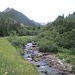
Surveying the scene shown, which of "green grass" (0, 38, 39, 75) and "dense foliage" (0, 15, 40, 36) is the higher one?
"dense foliage" (0, 15, 40, 36)

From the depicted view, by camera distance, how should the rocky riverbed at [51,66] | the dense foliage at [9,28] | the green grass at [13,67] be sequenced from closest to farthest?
the green grass at [13,67], the rocky riverbed at [51,66], the dense foliage at [9,28]

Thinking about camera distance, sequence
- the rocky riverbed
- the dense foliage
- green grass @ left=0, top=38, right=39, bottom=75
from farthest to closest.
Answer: the dense foliage
the rocky riverbed
green grass @ left=0, top=38, right=39, bottom=75

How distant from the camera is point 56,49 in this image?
77.6 metres

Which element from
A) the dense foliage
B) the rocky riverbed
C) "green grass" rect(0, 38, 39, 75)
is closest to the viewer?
"green grass" rect(0, 38, 39, 75)

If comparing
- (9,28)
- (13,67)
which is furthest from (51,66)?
(9,28)

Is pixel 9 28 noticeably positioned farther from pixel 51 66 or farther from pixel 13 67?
pixel 13 67

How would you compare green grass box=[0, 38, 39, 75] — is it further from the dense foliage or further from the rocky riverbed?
the dense foliage

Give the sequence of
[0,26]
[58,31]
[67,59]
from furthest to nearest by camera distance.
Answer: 1. [0,26]
2. [58,31]
3. [67,59]

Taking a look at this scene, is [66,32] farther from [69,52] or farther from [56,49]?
[69,52]

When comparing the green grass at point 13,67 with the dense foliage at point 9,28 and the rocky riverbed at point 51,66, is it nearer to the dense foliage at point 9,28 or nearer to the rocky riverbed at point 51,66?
the rocky riverbed at point 51,66

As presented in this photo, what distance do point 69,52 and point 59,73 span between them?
95.6 ft

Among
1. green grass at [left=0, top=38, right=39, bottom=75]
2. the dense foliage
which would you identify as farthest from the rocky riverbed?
the dense foliage

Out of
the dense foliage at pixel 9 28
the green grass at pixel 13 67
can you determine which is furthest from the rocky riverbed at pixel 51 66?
the dense foliage at pixel 9 28

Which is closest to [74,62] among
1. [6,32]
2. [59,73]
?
[59,73]
